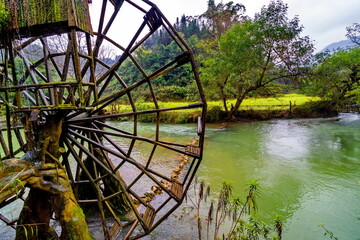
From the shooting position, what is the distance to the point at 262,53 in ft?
47.4

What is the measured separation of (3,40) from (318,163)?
9.73 metres

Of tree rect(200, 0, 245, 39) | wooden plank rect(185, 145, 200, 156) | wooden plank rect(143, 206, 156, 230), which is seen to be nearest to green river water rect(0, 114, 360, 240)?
wooden plank rect(143, 206, 156, 230)

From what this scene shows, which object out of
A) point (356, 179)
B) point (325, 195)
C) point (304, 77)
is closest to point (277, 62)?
point (304, 77)

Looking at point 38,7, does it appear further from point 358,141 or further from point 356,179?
point 358,141

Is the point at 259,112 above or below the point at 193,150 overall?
above

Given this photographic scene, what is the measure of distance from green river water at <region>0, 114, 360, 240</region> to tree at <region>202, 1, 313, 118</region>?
3.80 meters

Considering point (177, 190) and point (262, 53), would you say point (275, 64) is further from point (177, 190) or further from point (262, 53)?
point (177, 190)

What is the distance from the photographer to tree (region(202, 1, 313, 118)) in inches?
545

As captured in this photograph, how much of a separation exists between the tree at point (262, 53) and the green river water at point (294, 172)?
150 inches

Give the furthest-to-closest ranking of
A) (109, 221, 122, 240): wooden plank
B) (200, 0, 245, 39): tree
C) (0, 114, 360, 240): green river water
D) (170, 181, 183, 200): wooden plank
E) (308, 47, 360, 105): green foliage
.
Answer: (200, 0, 245, 39): tree → (308, 47, 360, 105): green foliage → (0, 114, 360, 240): green river water → (170, 181, 183, 200): wooden plank → (109, 221, 122, 240): wooden plank

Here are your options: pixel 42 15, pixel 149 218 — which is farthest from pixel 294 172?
pixel 42 15

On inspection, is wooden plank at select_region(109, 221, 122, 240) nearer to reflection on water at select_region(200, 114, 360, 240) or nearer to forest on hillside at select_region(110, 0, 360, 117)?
reflection on water at select_region(200, 114, 360, 240)

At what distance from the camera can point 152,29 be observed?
14.4 ft

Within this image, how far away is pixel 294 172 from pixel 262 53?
377 inches
